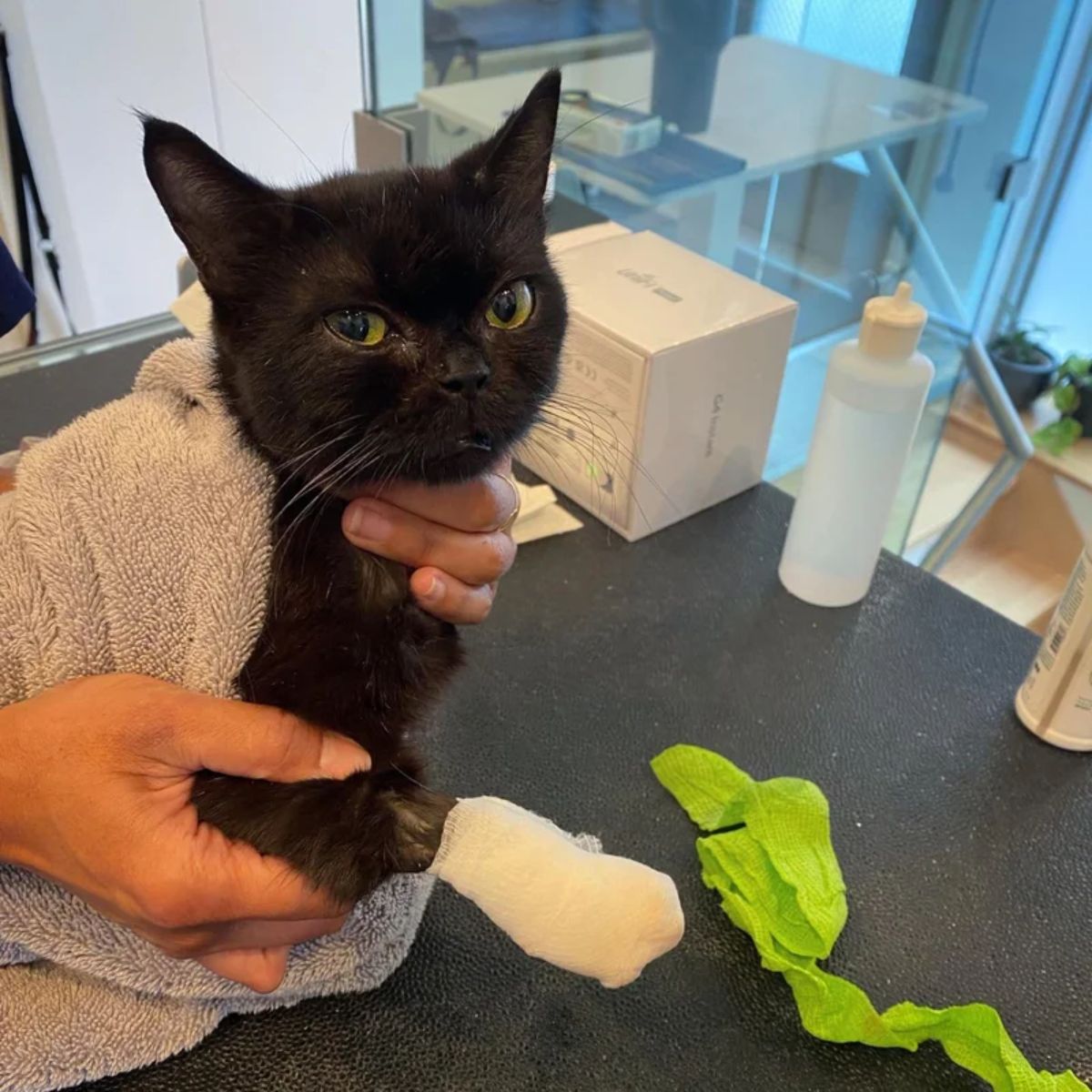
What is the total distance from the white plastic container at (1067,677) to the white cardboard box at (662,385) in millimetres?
377

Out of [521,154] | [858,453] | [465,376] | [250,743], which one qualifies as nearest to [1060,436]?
[858,453]

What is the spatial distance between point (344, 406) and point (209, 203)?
13 centimetres

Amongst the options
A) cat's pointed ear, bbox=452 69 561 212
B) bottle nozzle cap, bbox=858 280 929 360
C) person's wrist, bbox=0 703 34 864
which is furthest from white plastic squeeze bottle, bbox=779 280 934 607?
person's wrist, bbox=0 703 34 864

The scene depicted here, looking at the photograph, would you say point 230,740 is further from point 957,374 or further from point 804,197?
point 957,374

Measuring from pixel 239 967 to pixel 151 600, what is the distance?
22 cm

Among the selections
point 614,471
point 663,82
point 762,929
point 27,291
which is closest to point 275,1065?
point 762,929

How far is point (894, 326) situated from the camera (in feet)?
2.69

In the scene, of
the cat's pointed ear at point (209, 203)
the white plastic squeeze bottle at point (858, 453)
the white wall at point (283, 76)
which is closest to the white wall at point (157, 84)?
the white wall at point (283, 76)

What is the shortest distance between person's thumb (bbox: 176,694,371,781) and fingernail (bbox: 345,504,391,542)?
115 millimetres

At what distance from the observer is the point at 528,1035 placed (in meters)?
0.60

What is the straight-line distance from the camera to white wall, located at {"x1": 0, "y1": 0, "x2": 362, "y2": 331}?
1745 millimetres

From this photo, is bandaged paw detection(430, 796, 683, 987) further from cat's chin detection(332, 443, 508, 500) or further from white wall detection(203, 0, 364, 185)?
white wall detection(203, 0, 364, 185)

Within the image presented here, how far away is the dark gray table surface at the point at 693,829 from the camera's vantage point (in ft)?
1.94

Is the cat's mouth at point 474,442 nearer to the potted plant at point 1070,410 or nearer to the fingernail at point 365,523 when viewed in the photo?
the fingernail at point 365,523
